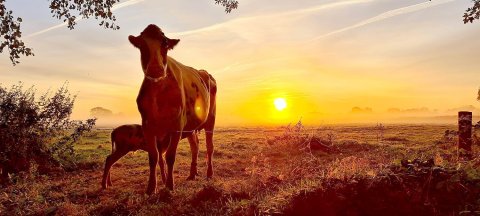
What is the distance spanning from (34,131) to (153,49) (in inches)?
331

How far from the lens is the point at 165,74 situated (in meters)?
8.76

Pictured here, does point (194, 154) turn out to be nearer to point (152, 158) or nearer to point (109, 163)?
point (109, 163)

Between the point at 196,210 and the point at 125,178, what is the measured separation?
6671 millimetres

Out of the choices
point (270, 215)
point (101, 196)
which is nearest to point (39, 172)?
point (101, 196)

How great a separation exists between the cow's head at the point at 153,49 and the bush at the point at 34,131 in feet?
24.1

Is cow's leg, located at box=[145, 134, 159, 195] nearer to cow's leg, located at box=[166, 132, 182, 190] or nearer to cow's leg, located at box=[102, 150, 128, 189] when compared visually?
cow's leg, located at box=[166, 132, 182, 190]

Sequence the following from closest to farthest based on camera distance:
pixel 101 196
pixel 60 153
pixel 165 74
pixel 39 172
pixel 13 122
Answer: pixel 165 74, pixel 101 196, pixel 13 122, pixel 39 172, pixel 60 153

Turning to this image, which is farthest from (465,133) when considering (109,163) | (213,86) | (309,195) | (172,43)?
(109,163)

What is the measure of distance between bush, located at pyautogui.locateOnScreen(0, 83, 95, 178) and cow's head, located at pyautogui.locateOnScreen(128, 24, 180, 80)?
7336 mm

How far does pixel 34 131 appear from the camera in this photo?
14250 mm

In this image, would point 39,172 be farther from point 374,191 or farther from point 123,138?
Result: point 374,191

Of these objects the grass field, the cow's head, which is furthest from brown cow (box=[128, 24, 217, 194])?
the grass field

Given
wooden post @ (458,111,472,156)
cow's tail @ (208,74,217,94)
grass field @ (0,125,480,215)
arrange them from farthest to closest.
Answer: cow's tail @ (208,74,217,94), wooden post @ (458,111,472,156), grass field @ (0,125,480,215)

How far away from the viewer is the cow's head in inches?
339
